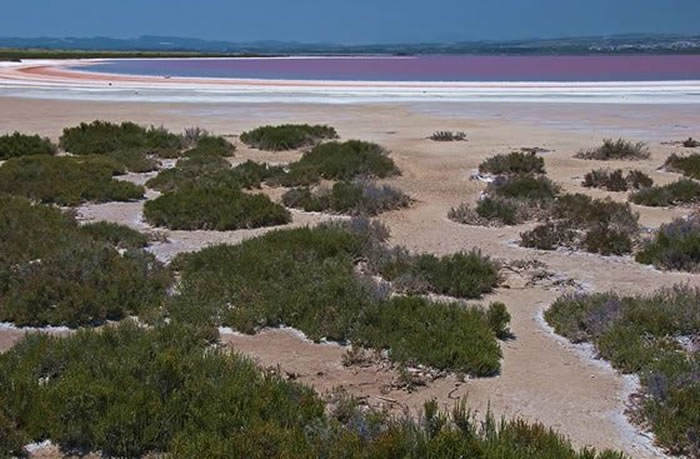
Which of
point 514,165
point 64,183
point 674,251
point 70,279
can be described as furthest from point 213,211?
point 514,165

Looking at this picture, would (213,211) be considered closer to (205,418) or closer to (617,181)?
(205,418)

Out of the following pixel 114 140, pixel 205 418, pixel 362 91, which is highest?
pixel 205 418

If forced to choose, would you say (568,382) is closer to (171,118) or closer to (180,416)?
(180,416)

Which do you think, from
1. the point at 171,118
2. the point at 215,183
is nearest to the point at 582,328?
the point at 215,183

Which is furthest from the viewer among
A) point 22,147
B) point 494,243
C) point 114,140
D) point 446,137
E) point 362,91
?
point 362,91

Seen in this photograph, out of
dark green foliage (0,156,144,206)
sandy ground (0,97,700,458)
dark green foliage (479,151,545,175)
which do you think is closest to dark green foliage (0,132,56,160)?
dark green foliage (0,156,144,206)

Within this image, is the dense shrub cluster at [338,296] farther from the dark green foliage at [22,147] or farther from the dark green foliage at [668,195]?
the dark green foliage at [22,147]

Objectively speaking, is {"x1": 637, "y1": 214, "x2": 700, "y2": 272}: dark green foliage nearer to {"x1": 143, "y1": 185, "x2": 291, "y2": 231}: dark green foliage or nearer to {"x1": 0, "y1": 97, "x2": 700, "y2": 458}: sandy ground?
{"x1": 0, "y1": 97, "x2": 700, "y2": 458}: sandy ground
